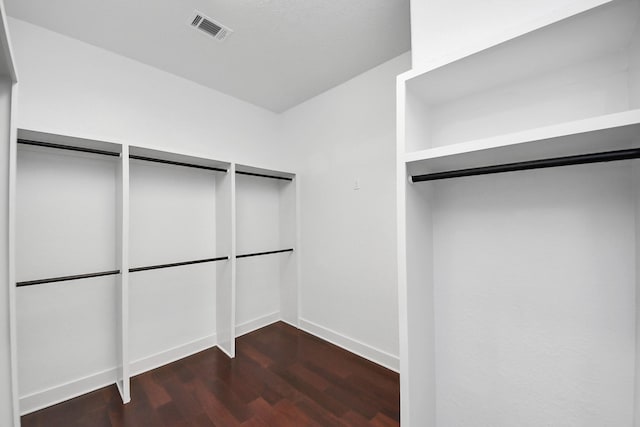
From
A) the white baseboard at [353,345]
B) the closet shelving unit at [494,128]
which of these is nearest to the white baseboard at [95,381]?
the white baseboard at [353,345]

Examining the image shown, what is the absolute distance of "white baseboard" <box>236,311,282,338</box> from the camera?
2.75 m

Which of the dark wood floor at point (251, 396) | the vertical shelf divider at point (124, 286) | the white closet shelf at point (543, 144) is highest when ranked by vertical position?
the white closet shelf at point (543, 144)

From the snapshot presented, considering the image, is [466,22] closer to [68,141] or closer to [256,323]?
[68,141]

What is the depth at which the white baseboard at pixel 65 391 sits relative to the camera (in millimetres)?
1652

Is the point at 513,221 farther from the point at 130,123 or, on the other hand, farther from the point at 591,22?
the point at 130,123

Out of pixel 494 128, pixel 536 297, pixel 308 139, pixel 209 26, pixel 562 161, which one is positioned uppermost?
pixel 209 26

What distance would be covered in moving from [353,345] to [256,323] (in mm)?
1148

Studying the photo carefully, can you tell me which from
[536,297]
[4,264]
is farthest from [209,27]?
[536,297]

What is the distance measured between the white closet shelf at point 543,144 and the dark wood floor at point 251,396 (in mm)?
1588

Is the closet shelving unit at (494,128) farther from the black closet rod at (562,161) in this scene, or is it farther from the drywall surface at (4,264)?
the drywall surface at (4,264)

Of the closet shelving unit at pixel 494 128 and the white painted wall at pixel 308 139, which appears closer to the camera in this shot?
the closet shelving unit at pixel 494 128

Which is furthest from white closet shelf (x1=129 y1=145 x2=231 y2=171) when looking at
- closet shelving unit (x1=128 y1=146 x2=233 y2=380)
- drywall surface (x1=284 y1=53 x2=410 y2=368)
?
drywall surface (x1=284 y1=53 x2=410 y2=368)

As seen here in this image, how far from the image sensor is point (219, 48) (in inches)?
80.0

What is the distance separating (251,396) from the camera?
1792mm
